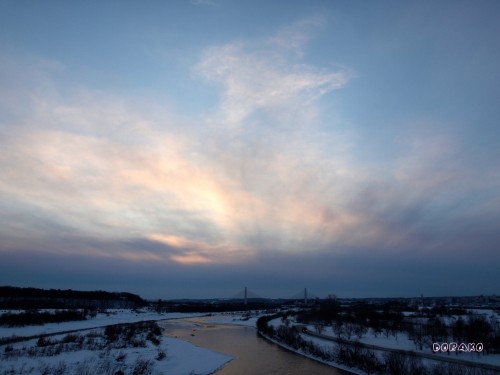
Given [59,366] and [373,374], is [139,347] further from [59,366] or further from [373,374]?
[373,374]

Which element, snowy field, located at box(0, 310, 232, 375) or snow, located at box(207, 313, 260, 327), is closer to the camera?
snowy field, located at box(0, 310, 232, 375)

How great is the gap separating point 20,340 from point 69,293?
172m

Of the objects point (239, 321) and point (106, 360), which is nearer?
point (106, 360)

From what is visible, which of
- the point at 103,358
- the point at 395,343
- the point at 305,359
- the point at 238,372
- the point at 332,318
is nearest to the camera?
the point at 238,372

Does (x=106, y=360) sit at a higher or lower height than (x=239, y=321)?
higher

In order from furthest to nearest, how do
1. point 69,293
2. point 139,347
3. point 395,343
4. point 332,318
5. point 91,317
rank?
point 69,293
point 91,317
point 332,318
point 395,343
point 139,347

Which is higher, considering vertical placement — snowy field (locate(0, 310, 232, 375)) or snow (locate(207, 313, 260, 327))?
snowy field (locate(0, 310, 232, 375))

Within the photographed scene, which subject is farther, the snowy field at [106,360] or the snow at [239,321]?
the snow at [239,321]

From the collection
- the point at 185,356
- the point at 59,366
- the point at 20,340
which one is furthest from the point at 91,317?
the point at 59,366

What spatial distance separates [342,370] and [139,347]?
71.1 feet

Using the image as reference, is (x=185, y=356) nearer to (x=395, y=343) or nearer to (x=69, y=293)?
(x=395, y=343)

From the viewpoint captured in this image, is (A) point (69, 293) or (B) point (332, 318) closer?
(B) point (332, 318)

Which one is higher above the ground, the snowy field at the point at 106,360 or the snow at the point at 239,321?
the snowy field at the point at 106,360

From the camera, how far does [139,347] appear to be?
130 ft
